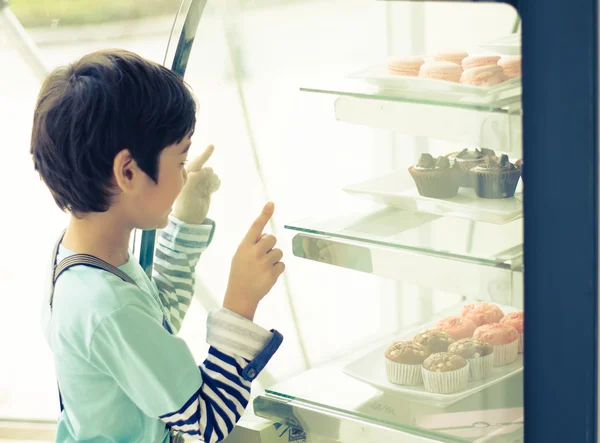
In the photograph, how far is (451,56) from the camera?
995 mm

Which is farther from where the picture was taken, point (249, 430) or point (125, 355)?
point (249, 430)

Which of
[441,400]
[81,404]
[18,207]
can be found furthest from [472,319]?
[18,207]

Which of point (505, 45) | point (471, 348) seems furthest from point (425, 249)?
point (505, 45)

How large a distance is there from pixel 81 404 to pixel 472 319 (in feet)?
1.72

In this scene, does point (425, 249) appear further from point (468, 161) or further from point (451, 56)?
point (451, 56)

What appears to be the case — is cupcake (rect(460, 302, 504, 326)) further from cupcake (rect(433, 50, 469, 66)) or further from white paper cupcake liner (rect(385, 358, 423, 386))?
cupcake (rect(433, 50, 469, 66))

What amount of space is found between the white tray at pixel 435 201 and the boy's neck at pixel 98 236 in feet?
1.03

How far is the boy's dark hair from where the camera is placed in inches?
39.9

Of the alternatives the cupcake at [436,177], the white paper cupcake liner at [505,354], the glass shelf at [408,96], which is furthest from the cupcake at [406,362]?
the glass shelf at [408,96]

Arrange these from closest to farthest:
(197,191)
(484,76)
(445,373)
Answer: (484,76)
(445,373)
(197,191)

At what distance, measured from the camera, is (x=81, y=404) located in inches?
42.8

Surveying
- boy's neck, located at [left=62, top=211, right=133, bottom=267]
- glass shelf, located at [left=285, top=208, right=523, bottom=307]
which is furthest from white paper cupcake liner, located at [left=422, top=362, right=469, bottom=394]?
boy's neck, located at [left=62, top=211, right=133, bottom=267]

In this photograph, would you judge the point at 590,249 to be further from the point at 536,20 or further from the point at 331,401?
the point at 331,401

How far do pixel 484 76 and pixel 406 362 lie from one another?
390mm
